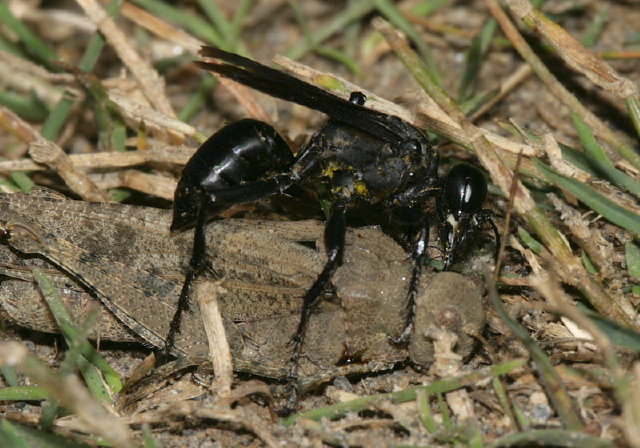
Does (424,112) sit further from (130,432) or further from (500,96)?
(130,432)

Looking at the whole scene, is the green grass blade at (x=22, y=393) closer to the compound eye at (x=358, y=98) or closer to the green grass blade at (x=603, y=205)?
the compound eye at (x=358, y=98)

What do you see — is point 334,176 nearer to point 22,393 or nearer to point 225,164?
point 225,164

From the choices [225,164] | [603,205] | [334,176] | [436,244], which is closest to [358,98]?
[334,176]

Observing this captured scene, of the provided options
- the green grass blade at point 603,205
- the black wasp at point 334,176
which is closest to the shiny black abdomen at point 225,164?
the black wasp at point 334,176

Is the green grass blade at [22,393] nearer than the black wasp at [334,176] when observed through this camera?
Yes

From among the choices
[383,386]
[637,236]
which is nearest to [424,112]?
[637,236]
